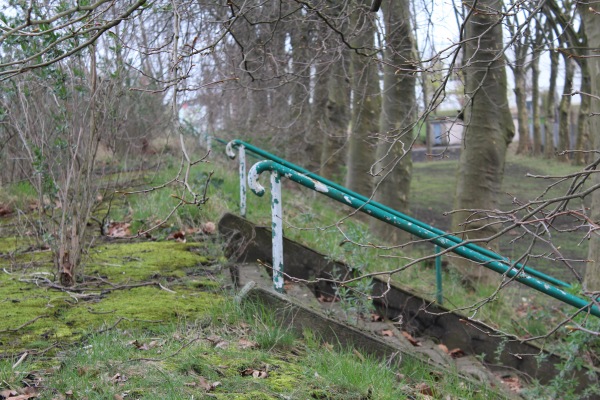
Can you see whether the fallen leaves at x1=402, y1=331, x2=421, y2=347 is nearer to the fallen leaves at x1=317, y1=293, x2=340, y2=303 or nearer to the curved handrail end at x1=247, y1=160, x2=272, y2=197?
the fallen leaves at x1=317, y1=293, x2=340, y2=303

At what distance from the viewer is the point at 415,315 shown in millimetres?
A: 6434

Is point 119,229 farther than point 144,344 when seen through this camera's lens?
Yes

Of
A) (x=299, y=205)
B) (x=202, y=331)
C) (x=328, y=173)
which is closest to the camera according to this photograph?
(x=202, y=331)

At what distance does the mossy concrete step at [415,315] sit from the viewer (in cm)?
639

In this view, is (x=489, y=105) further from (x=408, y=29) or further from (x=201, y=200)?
(x=201, y=200)

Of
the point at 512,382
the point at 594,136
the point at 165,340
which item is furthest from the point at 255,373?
the point at 594,136

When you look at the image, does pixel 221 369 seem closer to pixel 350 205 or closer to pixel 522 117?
pixel 350 205

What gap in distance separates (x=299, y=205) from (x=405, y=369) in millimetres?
5918

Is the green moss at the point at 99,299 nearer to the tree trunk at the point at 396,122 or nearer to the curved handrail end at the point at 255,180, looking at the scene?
the curved handrail end at the point at 255,180

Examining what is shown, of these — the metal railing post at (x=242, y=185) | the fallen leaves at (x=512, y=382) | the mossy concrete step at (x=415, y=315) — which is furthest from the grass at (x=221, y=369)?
the metal railing post at (x=242, y=185)

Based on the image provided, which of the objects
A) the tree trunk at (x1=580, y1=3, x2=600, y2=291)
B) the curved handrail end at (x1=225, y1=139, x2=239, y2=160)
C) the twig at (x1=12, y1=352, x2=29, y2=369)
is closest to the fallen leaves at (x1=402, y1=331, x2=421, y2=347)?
the tree trunk at (x1=580, y1=3, x2=600, y2=291)

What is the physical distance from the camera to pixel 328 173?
15484 millimetres

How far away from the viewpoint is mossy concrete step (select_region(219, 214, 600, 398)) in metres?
6.39

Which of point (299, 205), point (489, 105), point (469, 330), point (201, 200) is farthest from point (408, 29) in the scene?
point (201, 200)
